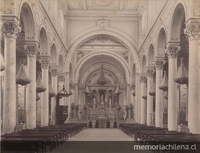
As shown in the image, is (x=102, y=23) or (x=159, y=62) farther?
(x=102, y=23)

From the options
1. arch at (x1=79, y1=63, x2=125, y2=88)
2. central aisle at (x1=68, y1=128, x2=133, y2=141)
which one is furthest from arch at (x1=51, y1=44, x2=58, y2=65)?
arch at (x1=79, y1=63, x2=125, y2=88)

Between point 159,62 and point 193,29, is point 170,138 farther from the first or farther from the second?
point 159,62

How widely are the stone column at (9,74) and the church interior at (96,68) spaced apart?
34 mm

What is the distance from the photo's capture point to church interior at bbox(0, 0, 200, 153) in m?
12.5

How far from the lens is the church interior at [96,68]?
12469mm

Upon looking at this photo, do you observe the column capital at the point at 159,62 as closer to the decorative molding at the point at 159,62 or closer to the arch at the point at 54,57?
the decorative molding at the point at 159,62

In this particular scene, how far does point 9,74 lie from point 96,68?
3401 centimetres

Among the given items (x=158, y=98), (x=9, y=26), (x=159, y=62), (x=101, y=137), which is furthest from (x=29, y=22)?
(x=158, y=98)

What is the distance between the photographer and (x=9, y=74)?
12.4m

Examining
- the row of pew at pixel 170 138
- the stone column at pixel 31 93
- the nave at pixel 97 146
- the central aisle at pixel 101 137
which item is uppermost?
the stone column at pixel 31 93

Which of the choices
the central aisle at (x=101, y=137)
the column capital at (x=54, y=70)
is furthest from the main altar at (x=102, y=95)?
the central aisle at (x=101, y=137)

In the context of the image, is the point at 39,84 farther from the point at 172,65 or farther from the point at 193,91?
the point at 193,91

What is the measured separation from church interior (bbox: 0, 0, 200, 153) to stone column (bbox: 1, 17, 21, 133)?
0.11 ft

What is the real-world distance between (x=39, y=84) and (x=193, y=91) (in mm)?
7956
